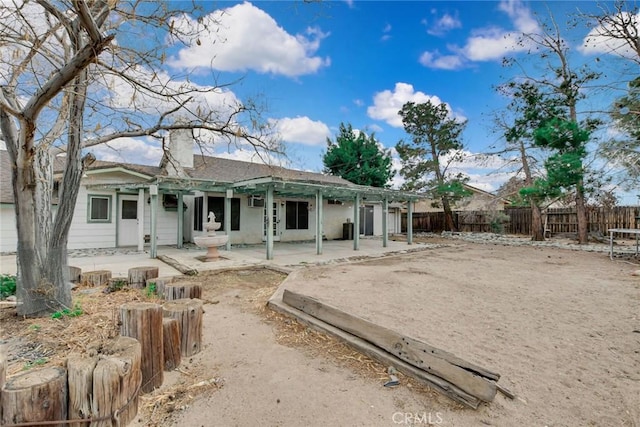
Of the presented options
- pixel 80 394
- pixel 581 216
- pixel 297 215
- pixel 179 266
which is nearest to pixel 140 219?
pixel 179 266

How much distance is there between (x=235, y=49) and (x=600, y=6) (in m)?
12.8

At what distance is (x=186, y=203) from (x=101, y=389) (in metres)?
11.5

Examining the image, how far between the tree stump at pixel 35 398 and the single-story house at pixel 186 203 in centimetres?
626

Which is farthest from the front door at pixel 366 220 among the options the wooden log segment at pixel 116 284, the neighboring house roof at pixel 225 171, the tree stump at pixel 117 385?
the tree stump at pixel 117 385

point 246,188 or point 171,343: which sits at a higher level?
point 246,188

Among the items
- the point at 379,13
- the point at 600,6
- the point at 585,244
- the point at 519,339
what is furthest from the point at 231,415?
the point at 585,244

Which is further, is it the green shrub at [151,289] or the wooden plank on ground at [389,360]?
the green shrub at [151,289]

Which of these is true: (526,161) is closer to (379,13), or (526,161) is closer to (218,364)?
(379,13)

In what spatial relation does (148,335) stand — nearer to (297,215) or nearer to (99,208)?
(99,208)

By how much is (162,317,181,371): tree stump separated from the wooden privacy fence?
57.7 ft

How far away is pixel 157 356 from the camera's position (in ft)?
8.07

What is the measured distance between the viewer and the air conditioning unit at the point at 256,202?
40.2 feet

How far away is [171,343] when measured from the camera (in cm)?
271

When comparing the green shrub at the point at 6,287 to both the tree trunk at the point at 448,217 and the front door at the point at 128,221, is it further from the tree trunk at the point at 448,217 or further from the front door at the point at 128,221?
the tree trunk at the point at 448,217
